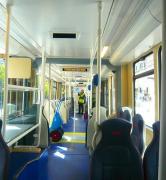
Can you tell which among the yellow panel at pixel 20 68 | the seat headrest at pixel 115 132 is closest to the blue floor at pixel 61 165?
the seat headrest at pixel 115 132

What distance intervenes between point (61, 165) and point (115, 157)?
2.44m

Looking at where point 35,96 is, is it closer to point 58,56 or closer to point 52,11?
point 58,56

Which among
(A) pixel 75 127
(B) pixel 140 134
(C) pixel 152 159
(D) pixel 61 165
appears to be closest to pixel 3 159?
(C) pixel 152 159

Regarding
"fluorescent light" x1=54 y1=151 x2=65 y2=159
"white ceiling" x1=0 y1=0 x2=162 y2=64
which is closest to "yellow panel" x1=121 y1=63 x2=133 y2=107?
"white ceiling" x1=0 y1=0 x2=162 y2=64

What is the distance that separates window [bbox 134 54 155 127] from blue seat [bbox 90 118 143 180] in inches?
97.6

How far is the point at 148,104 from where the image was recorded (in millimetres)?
4516

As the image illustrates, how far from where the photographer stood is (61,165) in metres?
4.00

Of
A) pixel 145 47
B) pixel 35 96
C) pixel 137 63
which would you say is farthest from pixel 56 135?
pixel 145 47

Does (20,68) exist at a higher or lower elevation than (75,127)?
higher

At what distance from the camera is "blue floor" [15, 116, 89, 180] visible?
311 centimetres

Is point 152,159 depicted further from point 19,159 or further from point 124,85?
point 124,85

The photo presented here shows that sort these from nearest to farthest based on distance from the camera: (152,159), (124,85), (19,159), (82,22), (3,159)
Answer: (3,159), (152,159), (19,159), (82,22), (124,85)

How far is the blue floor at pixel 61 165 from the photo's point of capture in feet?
10.2

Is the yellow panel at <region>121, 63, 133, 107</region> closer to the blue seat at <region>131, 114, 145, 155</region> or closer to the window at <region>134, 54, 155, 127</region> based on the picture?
the window at <region>134, 54, 155, 127</region>
